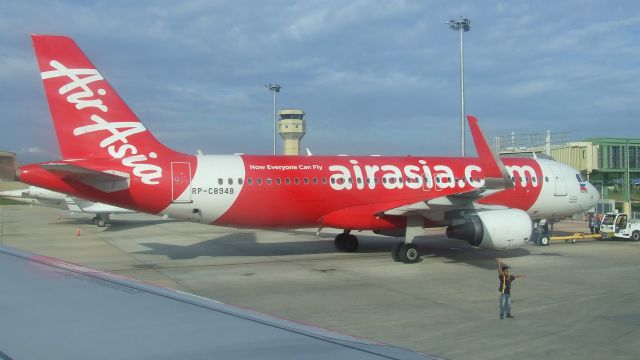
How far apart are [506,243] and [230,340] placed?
45.7 ft

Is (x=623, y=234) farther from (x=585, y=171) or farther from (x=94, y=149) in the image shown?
(x=94, y=149)

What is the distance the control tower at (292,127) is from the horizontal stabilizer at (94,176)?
72772 mm

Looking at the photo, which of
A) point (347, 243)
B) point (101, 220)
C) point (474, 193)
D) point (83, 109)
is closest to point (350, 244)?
point (347, 243)

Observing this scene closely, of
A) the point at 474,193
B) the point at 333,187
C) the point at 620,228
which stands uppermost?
the point at 333,187

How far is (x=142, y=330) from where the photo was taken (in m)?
2.72

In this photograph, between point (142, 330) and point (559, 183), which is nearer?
point (142, 330)

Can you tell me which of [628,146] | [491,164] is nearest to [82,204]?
[491,164]

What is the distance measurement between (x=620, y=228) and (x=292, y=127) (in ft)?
225

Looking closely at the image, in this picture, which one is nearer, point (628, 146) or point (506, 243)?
point (506, 243)

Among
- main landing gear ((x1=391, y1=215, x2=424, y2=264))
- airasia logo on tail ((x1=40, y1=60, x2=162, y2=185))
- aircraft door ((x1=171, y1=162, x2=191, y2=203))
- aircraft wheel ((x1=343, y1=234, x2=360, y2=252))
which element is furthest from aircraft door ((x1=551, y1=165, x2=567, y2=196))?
airasia logo on tail ((x1=40, y1=60, x2=162, y2=185))

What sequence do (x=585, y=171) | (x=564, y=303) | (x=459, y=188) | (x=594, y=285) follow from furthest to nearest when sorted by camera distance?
1. (x=585, y=171)
2. (x=459, y=188)
3. (x=594, y=285)
4. (x=564, y=303)

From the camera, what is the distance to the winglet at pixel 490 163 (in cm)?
1491

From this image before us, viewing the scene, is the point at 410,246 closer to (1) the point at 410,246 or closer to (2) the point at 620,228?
(1) the point at 410,246

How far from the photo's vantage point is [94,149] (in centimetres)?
1489
